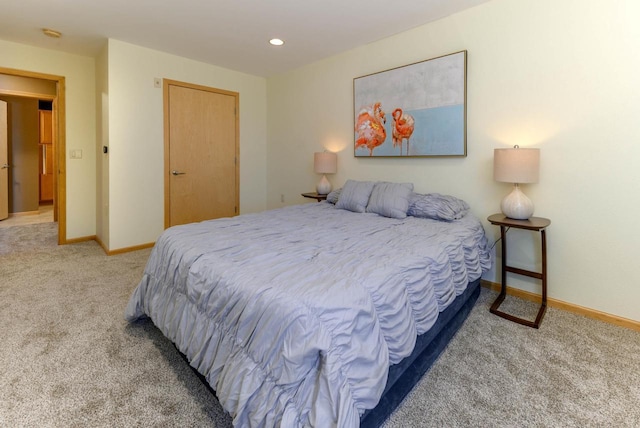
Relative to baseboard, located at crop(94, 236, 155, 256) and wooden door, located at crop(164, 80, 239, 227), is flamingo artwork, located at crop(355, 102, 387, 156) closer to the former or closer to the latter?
wooden door, located at crop(164, 80, 239, 227)

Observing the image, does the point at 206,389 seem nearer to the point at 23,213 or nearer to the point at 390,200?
the point at 390,200

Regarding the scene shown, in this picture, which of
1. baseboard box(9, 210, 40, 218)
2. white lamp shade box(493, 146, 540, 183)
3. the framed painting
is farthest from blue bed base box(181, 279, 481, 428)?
baseboard box(9, 210, 40, 218)

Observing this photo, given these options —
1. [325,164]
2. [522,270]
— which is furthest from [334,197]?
[522,270]

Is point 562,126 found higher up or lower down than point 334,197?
higher up

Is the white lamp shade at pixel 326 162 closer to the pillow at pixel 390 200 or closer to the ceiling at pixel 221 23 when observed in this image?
the pillow at pixel 390 200

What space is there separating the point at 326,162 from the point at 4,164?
19.3ft

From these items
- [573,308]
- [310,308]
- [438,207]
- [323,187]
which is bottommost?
[573,308]

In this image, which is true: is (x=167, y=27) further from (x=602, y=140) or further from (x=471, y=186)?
(x=602, y=140)

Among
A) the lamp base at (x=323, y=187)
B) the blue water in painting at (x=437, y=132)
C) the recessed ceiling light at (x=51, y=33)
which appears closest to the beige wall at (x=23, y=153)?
the recessed ceiling light at (x=51, y=33)

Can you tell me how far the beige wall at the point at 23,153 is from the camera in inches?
239

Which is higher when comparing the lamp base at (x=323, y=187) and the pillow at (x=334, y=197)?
the lamp base at (x=323, y=187)

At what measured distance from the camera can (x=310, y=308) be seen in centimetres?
109

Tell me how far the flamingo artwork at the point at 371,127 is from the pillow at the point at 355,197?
22.1 inches

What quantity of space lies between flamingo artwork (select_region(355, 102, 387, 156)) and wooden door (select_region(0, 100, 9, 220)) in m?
6.17
